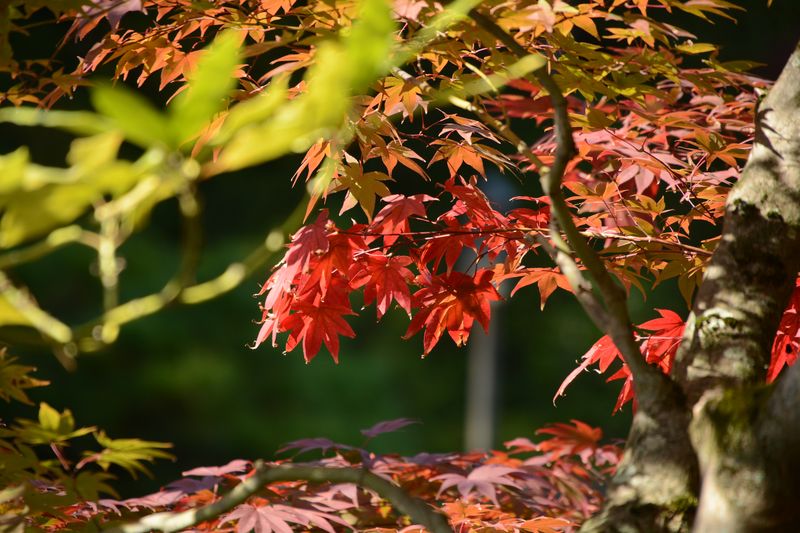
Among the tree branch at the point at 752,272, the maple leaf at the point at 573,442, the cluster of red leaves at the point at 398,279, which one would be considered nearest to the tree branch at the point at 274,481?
the tree branch at the point at 752,272

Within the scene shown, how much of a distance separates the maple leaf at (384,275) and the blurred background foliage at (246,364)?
11.0 feet

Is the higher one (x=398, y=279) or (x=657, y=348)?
(x=398, y=279)

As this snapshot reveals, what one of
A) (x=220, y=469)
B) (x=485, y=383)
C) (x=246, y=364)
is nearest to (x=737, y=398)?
(x=220, y=469)

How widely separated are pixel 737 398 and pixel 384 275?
503mm

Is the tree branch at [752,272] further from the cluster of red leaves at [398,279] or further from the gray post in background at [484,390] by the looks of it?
the gray post in background at [484,390]

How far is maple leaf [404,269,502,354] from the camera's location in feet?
3.45

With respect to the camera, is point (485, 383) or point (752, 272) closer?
point (752, 272)

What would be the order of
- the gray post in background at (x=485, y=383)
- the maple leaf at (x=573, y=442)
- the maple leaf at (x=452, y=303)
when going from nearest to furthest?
1. the maple leaf at (x=452, y=303)
2. the maple leaf at (x=573, y=442)
3. the gray post in background at (x=485, y=383)

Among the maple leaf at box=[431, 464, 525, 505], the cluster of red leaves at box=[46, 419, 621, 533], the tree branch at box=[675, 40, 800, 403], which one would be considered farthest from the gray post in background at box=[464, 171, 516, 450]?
the tree branch at box=[675, 40, 800, 403]

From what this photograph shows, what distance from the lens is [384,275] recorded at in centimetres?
104

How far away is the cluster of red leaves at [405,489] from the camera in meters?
1.00

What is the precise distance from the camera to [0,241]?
35cm

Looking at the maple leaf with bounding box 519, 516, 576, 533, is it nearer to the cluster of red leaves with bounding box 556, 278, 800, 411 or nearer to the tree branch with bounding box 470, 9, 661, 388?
the cluster of red leaves with bounding box 556, 278, 800, 411

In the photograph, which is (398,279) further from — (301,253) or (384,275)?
(301,253)
